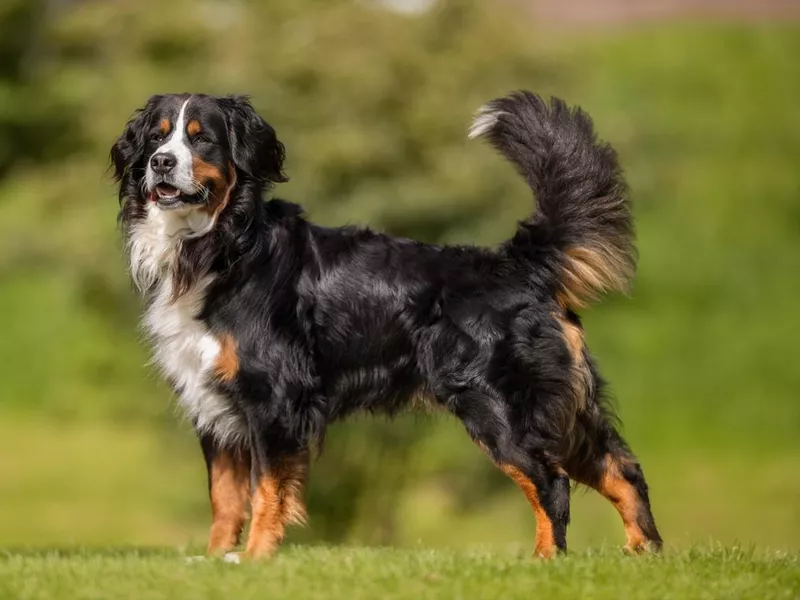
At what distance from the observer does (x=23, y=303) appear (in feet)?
91.2

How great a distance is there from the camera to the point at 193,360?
23.8 feet

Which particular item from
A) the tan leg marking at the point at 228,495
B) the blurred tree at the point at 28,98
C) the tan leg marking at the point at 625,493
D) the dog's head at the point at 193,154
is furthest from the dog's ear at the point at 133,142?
the blurred tree at the point at 28,98

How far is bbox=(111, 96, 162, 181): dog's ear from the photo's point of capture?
24.3ft

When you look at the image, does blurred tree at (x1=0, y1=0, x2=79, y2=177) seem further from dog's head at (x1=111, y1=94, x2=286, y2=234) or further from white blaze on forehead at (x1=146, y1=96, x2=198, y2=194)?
white blaze on forehead at (x1=146, y1=96, x2=198, y2=194)

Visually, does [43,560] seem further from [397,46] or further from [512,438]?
[397,46]

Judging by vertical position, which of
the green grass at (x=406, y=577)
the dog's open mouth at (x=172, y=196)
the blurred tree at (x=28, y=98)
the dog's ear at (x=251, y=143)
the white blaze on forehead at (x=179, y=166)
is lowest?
the green grass at (x=406, y=577)

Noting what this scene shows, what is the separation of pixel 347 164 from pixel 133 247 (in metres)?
8.25

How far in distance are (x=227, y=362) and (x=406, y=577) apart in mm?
1702

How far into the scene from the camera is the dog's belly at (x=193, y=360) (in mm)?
7189

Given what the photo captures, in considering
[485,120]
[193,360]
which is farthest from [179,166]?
[485,120]

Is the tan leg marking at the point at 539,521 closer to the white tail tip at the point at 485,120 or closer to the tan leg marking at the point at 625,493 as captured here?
the tan leg marking at the point at 625,493

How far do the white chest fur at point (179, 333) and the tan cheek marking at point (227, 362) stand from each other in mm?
32

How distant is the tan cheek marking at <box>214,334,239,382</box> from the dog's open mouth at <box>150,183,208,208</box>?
0.87 metres

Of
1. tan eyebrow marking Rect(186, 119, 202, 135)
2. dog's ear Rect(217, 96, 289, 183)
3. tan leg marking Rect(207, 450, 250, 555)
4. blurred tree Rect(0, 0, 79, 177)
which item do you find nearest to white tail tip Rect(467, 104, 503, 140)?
dog's ear Rect(217, 96, 289, 183)
